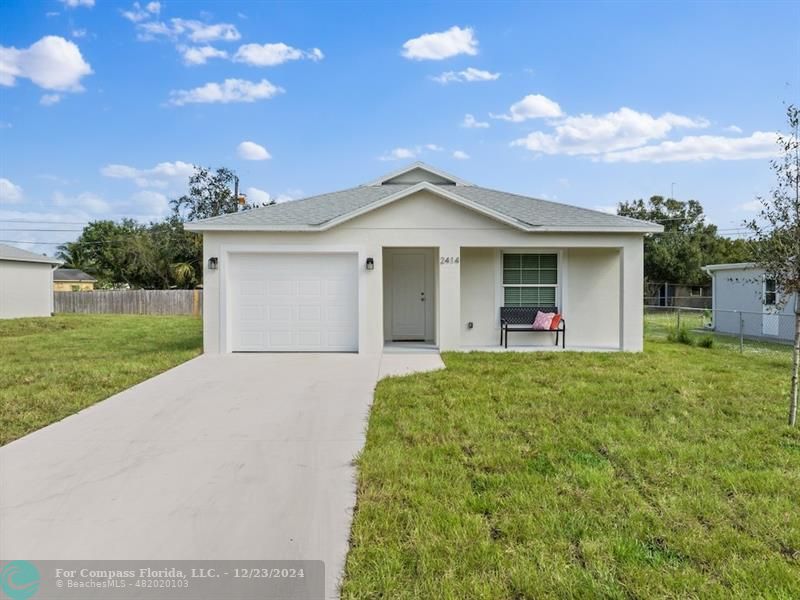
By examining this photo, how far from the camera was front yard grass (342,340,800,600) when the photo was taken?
266 centimetres

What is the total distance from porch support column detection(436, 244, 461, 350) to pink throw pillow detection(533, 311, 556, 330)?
192cm

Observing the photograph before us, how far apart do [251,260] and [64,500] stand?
7.54 m

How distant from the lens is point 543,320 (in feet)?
37.1

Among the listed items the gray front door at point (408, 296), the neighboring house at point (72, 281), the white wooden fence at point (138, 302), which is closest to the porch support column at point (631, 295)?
the gray front door at point (408, 296)

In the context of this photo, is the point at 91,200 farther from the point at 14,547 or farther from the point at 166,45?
the point at 14,547

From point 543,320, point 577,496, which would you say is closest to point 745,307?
point 543,320

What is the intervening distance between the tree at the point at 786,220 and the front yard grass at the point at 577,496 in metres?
1.59

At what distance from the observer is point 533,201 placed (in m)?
13.5

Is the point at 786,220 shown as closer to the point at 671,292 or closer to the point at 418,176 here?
the point at 418,176

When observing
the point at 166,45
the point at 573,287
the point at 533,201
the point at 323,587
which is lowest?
the point at 323,587

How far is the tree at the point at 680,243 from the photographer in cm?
3394

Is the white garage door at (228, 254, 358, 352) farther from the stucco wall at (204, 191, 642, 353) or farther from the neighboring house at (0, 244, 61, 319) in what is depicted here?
the neighboring house at (0, 244, 61, 319)

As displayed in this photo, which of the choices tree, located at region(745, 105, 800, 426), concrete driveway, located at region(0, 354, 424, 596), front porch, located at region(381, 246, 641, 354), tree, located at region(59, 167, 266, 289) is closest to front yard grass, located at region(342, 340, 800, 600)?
concrete driveway, located at region(0, 354, 424, 596)

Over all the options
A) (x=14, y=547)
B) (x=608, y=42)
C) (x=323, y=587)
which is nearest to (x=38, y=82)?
(x=608, y=42)
